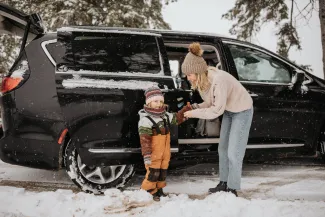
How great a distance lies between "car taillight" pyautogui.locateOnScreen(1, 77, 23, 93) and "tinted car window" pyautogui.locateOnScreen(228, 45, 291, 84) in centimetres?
281

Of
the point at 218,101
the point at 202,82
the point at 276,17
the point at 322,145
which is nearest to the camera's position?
the point at 218,101

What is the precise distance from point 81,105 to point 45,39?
99 centimetres

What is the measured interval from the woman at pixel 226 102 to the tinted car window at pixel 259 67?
4.08ft

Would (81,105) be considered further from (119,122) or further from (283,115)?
(283,115)

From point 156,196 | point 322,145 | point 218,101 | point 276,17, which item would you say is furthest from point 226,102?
point 276,17

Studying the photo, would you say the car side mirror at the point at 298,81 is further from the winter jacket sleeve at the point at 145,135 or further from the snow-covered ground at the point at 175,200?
the winter jacket sleeve at the point at 145,135

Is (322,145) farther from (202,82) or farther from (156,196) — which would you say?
(156,196)

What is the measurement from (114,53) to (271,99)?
85.7 inches

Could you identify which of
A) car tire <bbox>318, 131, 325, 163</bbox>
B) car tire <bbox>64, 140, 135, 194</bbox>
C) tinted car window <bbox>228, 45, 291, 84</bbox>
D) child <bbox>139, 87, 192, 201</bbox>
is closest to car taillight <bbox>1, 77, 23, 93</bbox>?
car tire <bbox>64, 140, 135, 194</bbox>

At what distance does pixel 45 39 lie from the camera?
4.10 m

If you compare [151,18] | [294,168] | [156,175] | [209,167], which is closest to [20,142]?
[156,175]

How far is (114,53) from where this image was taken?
403 centimetres

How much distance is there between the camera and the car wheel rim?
4.00 m

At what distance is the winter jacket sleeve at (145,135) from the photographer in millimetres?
3645
